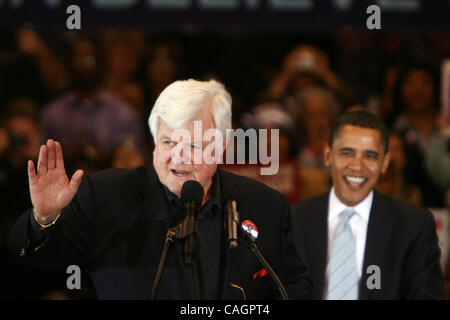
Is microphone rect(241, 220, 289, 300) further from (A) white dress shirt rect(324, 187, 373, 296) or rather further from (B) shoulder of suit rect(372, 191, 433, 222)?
(B) shoulder of suit rect(372, 191, 433, 222)


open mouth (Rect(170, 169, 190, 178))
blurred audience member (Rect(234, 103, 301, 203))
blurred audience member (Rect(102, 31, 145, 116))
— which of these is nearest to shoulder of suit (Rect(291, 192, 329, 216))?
blurred audience member (Rect(234, 103, 301, 203))

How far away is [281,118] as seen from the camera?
11.4 feet

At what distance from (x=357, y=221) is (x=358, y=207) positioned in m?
0.05

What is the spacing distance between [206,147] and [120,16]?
4.94ft

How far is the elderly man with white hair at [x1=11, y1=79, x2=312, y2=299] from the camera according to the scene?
176 centimetres

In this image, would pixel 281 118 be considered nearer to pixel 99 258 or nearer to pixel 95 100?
pixel 95 100

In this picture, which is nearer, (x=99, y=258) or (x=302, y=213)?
(x=99, y=258)

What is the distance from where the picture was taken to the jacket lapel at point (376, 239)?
2297 mm

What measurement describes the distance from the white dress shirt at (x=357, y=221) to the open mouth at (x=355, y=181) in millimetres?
55

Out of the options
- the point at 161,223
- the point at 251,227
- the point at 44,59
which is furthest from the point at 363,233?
the point at 44,59
